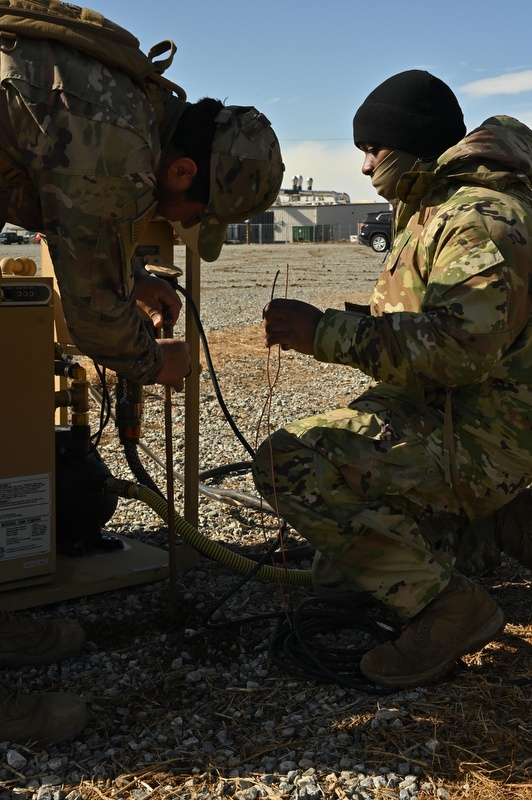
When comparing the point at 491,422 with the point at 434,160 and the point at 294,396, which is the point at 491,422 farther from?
the point at 294,396

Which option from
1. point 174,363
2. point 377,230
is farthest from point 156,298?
point 377,230

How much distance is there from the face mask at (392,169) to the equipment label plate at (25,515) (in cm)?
176

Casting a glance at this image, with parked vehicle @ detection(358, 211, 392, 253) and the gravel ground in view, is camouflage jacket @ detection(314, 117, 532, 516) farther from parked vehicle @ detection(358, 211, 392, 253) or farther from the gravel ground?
parked vehicle @ detection(358, 211, 392, 253)

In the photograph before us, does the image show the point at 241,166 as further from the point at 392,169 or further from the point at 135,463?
the point at 135,463

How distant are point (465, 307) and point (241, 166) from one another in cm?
84

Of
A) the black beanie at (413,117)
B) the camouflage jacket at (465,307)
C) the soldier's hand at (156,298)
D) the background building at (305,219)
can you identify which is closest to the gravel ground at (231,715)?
the camouflage jacket at (465,307)

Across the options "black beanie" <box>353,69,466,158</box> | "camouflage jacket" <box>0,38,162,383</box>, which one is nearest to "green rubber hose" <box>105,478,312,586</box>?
"camouflage jacket" <box>0,38,162,383</box>

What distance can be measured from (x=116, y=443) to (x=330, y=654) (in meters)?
3.30

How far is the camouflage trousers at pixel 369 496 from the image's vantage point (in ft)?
9.86

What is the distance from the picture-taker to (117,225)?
2.59 metres

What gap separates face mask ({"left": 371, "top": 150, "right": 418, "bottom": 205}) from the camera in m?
3.36

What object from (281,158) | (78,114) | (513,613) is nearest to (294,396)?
(513,613)

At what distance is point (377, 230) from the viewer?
33812 millimetres

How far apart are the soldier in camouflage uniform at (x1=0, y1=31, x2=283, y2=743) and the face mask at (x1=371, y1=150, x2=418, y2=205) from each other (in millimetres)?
578
